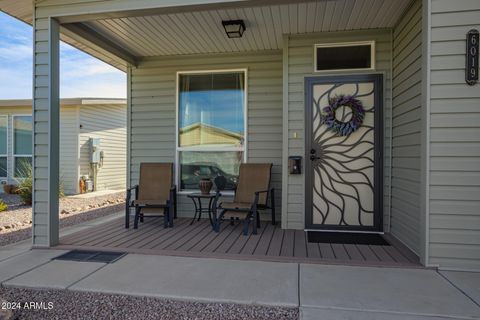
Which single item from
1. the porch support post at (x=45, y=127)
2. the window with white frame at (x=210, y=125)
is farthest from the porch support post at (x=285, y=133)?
the porch support post at (x=45, y=127)

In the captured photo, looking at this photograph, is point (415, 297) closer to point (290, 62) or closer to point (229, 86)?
point (290, 62)

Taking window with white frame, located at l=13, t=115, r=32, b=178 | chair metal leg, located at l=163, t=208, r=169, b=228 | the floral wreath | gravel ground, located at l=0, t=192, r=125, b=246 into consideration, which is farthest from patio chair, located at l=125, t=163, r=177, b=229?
window with white frame, located at l=13, t=115, r=32, b=178

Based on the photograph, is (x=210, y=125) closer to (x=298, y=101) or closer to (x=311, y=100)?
(x=298, y=101)

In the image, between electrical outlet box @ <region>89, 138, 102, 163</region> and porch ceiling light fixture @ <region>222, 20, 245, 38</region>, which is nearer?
porch ceiling light fixture @ <region>222, 20, 245, 38</region>

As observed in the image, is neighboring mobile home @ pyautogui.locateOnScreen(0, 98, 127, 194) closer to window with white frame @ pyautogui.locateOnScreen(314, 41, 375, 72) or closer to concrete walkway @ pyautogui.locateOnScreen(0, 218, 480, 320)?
concrete walkway @ pyautogui.locateOnScreen(0, 218, 480, 320)

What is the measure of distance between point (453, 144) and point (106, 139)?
924 centimetres

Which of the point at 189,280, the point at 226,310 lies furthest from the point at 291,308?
the point at 189,280

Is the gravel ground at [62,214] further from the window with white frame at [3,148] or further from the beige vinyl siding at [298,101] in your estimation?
the beige vinyl siding at [298,101]

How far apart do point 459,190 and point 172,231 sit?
10.5ft

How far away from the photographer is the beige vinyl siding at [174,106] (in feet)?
15.8

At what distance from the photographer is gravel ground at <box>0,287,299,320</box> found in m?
2.02

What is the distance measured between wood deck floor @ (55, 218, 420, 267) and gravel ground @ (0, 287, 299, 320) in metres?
0.91

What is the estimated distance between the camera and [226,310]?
207cm

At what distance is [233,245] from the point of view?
346 cm
